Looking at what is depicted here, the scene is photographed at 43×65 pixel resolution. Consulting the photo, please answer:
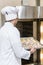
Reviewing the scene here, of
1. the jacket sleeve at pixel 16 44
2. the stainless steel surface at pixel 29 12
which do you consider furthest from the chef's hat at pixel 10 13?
the stainless steel surface at pixel 29 12

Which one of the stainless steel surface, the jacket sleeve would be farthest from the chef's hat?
the stainless steel surface

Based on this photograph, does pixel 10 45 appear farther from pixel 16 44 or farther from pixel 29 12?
pixel 29 12

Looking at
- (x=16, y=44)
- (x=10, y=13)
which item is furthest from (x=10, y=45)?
(x=10, y=13)

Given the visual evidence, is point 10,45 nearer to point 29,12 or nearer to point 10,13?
point 10,13

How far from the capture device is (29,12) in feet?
8.01

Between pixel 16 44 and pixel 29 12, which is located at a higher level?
pixel 29 12

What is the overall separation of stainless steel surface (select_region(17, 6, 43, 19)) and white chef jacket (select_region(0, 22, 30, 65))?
37 centimetres

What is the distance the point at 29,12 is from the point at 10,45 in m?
0.59

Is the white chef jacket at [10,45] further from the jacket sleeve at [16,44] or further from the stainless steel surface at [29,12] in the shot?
the stainless steel surface at [29,12]

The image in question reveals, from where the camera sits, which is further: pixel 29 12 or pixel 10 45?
pixel 29 12

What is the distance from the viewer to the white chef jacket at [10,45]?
200cm

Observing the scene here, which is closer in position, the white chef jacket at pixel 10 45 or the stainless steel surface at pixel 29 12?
the white chef jacket at pixel 10 45

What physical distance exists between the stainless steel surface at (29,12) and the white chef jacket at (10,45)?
0.37 metres

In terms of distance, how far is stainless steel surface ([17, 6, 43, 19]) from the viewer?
241 centimetres
